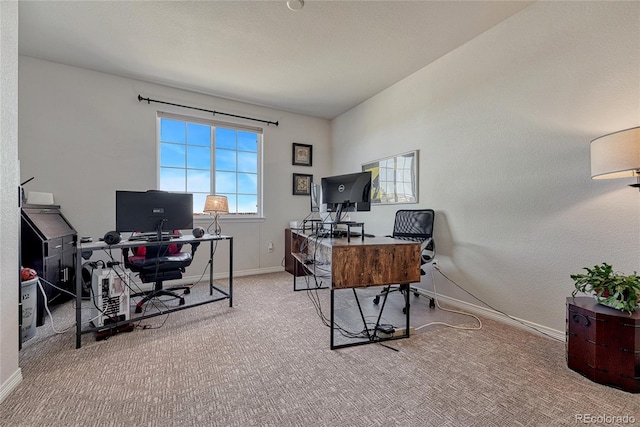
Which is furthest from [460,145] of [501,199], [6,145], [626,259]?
[6,145]

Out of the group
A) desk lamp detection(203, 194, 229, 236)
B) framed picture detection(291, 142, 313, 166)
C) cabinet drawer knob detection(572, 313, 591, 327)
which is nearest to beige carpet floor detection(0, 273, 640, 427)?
cabinet drawer knob detection(572, 313, 591, 327)

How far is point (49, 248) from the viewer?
2455 mm

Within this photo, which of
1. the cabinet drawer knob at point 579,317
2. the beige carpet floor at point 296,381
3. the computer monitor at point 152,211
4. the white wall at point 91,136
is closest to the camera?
the beige carpet floor at point 296,381

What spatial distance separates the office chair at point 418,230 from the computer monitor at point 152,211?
224 cm

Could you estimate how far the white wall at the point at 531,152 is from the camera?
1.81m

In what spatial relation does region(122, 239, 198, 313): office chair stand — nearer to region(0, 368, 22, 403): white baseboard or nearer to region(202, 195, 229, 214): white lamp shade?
region(202, 195, 229, 214): white lamp shade

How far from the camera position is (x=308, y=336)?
2.13 meters

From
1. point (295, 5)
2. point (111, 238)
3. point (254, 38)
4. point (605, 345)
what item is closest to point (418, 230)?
point (605, 345)

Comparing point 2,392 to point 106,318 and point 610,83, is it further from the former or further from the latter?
point 610,83

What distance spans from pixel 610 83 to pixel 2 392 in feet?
13.6

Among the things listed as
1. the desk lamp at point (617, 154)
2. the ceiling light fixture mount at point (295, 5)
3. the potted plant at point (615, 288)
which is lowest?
the potted plant at point (615, 288)

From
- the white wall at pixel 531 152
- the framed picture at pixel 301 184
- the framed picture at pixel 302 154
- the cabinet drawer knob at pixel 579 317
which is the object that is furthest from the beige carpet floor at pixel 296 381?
the framed picture at pixel 302 154

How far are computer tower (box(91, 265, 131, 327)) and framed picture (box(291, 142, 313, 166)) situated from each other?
303cm

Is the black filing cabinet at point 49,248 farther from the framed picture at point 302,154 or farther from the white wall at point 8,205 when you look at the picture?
the framed picture at point 302,154
